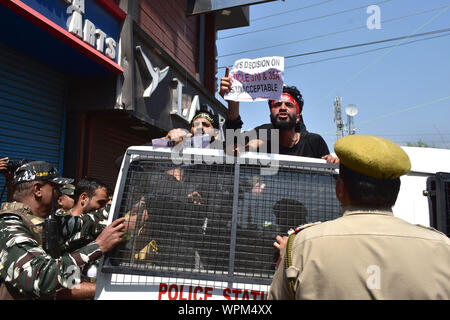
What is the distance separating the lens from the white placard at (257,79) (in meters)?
2.96

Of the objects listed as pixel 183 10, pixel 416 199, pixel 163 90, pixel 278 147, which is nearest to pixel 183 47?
pixel 183 10

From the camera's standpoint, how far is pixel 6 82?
5.30 m

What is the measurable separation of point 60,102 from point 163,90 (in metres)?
2.36

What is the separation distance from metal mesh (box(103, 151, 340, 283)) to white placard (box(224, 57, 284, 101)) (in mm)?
1015

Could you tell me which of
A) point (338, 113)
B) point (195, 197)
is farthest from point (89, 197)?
point (338, 113)

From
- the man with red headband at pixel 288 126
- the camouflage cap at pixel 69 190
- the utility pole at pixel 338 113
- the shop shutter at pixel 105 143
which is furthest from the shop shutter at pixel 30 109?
the utility pole at pixel 338 113

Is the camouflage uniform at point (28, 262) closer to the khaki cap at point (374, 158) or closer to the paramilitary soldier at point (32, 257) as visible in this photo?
the paramilitary soldier at point (32, 257)

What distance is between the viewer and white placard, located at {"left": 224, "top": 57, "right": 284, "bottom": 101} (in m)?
2.96

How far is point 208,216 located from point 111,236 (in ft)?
2.01

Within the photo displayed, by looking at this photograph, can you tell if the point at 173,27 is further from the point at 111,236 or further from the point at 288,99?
the point at 111,236

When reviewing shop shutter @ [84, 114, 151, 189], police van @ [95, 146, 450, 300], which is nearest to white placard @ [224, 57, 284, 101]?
police van @ [95, 146, 450, 300]

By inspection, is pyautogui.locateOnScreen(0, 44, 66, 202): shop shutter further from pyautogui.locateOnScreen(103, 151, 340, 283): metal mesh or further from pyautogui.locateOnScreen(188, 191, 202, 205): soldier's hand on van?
pyautogui.locateOnScreen(188, 191, 202, 205): soldier's hand on van
